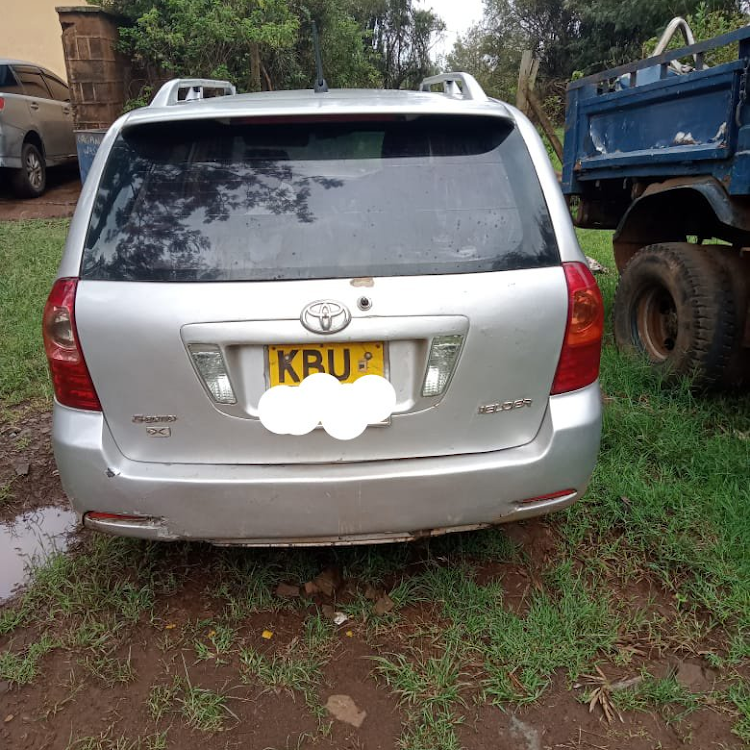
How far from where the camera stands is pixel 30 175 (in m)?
9.85

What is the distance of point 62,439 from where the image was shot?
6.52 feet

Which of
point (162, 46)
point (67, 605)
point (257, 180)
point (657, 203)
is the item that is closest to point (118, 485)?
point (67, 605)

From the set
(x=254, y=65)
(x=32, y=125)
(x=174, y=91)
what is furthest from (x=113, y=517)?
(x=254, y=65)

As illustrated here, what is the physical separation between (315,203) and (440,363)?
60 centimetres

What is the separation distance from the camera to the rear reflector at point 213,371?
1.82 meters

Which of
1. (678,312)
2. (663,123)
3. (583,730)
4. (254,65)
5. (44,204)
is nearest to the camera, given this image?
(583,730)

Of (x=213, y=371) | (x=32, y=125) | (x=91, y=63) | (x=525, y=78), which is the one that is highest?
(x=91, y=63)

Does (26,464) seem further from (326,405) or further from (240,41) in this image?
(240,41)

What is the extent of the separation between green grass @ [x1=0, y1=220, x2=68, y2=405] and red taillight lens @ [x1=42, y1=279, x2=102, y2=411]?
2412mm

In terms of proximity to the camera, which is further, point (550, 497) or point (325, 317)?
point (550, 497)

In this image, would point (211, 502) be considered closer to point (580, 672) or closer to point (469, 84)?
point (580, 672)

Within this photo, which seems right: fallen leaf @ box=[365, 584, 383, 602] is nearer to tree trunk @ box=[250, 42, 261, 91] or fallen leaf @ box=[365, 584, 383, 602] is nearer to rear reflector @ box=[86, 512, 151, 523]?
rear reflector @ box=[86, 512, 151, 523]

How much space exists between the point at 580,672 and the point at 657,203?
126 inches

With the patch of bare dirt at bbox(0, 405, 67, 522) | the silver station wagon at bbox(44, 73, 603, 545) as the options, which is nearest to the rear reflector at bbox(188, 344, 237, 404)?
the silver station wagon at bbox(44, 73, 603, 545)
